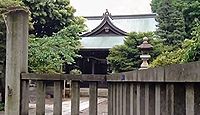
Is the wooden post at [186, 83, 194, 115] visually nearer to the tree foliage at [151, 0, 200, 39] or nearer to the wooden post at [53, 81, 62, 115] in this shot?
the wooden post at [53, 81, 62, 115]

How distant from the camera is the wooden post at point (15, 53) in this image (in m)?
2.46

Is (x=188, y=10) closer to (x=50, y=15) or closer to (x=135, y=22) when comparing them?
(x=135, y=22)

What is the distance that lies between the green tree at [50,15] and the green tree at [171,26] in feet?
17.1

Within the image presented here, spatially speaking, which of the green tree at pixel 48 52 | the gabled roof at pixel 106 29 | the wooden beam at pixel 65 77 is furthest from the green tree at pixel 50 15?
the wooden beam at pixel 65 77

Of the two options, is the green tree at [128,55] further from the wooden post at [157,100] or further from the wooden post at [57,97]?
the wooden post at [157,100]

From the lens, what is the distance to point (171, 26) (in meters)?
18.8

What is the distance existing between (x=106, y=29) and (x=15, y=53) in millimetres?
22211

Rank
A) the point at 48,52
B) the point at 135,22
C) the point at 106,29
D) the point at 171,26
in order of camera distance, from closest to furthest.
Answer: the point at 48,52
the point at 171,26
the point at 106,29
the point at 135,22

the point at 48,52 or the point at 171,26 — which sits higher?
the point at 171,26

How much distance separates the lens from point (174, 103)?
3.76 feet

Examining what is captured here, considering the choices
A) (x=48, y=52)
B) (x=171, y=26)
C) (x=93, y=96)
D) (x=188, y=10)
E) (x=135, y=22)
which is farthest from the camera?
(x=135, y=22)

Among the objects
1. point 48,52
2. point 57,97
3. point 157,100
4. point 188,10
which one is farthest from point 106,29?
point 157,100

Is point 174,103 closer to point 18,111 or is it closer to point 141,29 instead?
point 18,111

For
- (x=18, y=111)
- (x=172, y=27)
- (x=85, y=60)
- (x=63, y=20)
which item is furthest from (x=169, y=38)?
(x=18, y=111)
